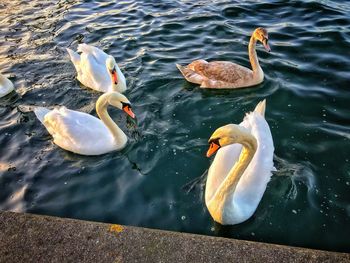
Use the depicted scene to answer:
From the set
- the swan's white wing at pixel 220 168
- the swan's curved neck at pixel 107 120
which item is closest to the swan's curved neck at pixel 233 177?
the swan's white wing at pixel 220 168

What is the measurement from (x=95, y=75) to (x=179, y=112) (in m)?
2.11

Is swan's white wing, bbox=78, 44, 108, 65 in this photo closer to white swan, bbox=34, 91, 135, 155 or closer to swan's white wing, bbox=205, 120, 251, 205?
white swan, bbox=34, 91, 135, 155

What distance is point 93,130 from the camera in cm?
671

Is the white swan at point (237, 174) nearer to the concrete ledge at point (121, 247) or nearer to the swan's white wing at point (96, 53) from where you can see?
the concrete ledge at point (121, 247)

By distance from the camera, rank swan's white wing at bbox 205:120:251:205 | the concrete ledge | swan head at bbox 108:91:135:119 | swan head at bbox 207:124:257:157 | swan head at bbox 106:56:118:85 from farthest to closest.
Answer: swan head at bbox 106:56:118:85
swan head at bbox 108:91:135:119
swan's white wing at bbox 205:120:251:205
swan head at bbox 207:124:257:157
the concrete ledge

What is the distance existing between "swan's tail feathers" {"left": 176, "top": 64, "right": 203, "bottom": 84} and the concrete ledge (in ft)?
14.8

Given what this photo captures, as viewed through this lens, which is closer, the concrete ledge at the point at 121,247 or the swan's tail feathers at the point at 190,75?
the concrete ledge at the point at 121,247

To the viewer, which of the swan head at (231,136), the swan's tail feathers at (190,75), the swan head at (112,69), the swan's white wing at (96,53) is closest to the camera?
the swan head at (231,136)

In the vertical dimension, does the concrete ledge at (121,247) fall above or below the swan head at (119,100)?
below

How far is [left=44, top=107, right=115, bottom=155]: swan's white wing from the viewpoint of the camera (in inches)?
259

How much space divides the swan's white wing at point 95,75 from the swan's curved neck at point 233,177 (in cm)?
417

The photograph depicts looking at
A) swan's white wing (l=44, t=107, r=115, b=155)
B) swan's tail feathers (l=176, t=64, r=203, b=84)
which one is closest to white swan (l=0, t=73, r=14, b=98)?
swan's white wing (l=44, t=107, r=115, b=155)

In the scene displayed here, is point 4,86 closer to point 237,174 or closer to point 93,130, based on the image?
point 93,130

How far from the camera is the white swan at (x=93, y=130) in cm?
657
